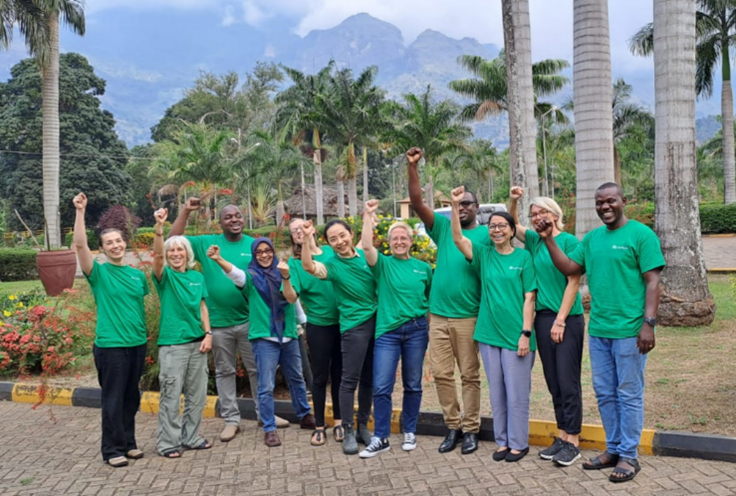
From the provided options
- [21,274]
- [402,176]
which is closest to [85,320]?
[21,274]

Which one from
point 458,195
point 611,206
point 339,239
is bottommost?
point 339,239

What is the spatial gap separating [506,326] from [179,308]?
99.5 inches

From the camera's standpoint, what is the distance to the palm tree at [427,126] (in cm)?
3428

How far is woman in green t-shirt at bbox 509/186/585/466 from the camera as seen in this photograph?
4293mm

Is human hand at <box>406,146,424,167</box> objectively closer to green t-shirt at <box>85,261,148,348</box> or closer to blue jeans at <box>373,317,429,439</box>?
blue jeans at <box>373,317,429,439</box>

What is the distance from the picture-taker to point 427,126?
3434 cm

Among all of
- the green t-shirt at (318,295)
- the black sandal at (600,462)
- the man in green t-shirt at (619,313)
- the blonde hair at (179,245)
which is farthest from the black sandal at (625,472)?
the blonde hair at (179,245)

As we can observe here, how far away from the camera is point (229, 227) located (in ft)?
17.0

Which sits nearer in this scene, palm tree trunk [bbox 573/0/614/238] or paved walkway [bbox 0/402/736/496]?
paved walkway [bbox 0/402/736/496]

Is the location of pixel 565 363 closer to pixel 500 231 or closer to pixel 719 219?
Answer: pixel 500 231

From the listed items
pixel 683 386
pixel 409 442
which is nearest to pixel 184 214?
pixel 409 442

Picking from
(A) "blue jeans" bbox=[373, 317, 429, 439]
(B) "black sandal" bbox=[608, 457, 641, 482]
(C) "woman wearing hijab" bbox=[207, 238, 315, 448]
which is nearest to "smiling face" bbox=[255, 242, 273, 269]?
(C) "woman wearing hijab" bbox=[207, 238, 315, 448]

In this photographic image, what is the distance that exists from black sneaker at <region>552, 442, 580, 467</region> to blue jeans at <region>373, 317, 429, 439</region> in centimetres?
108

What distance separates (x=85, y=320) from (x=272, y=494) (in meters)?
3.92
